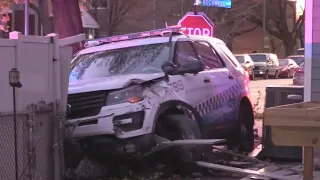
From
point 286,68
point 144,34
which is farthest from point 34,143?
point 286,68

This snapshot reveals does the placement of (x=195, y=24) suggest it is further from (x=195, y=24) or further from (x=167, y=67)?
(x=167, y=67)

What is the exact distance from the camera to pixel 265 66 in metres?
42.5

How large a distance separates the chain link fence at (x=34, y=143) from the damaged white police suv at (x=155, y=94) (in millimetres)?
470

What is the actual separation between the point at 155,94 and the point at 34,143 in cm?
182

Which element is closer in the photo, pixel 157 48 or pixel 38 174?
pixel 38 174

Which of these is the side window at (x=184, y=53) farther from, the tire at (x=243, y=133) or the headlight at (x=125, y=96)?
the tire at (x=243, y=133)

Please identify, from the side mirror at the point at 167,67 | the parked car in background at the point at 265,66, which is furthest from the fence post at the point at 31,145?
the parked car in background at the point at 265,66

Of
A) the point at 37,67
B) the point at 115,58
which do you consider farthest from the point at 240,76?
the point at 37,67

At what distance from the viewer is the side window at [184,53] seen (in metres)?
8.87

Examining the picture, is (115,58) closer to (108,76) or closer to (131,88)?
(108,76)

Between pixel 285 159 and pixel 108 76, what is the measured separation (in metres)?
2.94

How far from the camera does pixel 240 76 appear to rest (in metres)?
10.3

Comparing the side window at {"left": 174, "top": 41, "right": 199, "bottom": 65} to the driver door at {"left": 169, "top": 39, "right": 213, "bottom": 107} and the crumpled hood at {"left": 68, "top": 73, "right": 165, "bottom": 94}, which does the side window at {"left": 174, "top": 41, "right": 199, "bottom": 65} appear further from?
the crumpled hood at {"left": 68, "top": 73, "right": 165, "bottom": 94}

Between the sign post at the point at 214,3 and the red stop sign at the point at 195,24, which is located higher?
the sign post at the point at 214,3
